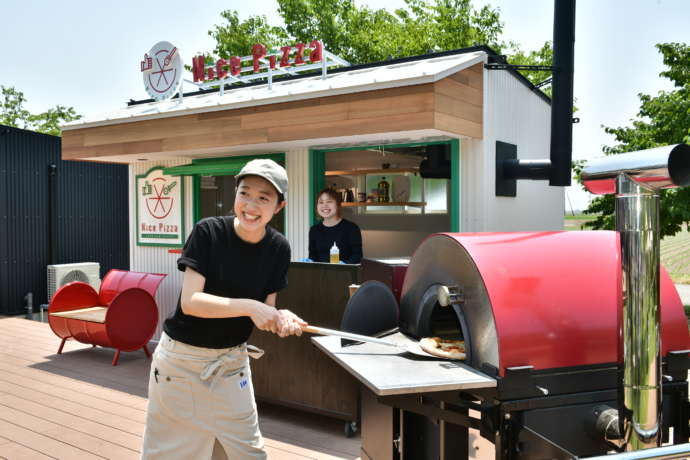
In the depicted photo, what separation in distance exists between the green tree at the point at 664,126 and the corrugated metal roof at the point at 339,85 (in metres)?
6.47

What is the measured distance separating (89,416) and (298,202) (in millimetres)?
2766

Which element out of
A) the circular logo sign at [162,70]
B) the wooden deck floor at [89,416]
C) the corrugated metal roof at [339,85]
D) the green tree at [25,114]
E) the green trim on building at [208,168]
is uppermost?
the green tree at [25,114]

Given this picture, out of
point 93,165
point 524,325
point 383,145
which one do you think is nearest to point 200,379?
point 524,325

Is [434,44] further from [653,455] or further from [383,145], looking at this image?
[653,455]

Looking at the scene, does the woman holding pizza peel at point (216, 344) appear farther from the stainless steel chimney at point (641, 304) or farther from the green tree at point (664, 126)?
the green tree at point (664, 126)

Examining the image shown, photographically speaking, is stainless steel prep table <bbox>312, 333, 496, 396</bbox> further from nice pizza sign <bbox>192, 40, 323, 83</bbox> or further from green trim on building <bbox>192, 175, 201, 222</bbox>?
green trim on building <bbox>192, 175, 201, 222</bbox>

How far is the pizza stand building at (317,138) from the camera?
456cm

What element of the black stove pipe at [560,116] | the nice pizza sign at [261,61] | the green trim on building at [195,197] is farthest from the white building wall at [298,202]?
the black stove pipe at [560,116]

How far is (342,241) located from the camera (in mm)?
4863

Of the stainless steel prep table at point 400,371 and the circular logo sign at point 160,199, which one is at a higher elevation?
the circular logo sign at point 160,199

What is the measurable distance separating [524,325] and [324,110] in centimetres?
322

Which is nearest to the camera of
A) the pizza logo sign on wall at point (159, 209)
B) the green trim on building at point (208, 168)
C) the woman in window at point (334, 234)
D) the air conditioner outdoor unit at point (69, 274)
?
the woman in window at point (334, 234)

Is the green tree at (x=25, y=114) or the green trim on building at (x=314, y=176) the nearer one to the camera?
the green trim on building at (x=314, y=176)

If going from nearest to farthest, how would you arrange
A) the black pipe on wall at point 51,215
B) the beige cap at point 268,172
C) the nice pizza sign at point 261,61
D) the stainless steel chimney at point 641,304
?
the stainless steel chimney at point 641,304
the beige cap at point 268,172
the nice pizza sign at point 261,61
the black pipe on wall at point 51,215
